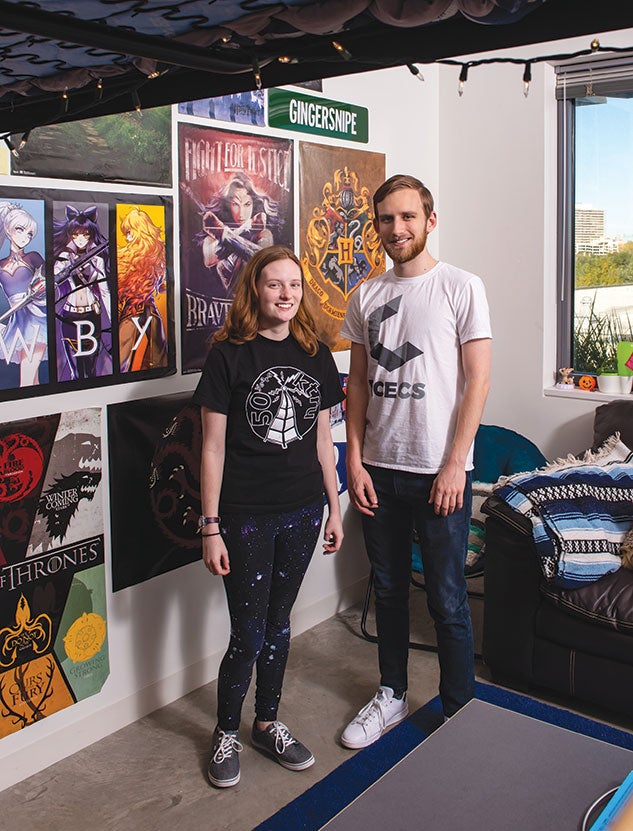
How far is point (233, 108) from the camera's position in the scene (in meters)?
2.85

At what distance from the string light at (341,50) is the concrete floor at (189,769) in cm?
198

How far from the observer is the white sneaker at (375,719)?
2.61 metres

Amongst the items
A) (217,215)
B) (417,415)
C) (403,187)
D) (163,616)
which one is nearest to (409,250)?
(403,187)

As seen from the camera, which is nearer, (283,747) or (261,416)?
(261,416)

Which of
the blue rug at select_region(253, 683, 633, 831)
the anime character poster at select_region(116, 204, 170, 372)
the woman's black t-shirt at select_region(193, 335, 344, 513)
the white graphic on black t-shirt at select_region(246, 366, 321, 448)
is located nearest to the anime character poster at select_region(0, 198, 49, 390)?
the anime character poster at select_region(116, 204, 170, 372)

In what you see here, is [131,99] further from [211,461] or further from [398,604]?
[398,604]

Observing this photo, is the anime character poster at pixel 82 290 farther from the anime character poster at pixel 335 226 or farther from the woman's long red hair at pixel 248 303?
the anime character poster at pixel 335 226

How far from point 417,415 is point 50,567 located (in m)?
1.12

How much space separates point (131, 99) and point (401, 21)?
573 millimetres

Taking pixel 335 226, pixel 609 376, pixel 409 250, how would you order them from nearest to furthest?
pixel 409 250 → pixel 335 226 → pixel 609 376

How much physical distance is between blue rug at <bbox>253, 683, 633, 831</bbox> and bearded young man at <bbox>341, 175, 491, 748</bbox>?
7cm

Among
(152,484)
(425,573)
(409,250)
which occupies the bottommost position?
(425,573)

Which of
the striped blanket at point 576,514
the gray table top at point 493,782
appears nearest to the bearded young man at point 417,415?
the striped blanket at point 576,514

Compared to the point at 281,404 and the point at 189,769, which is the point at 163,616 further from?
the point at 281,404
